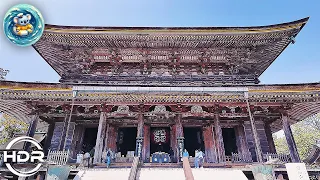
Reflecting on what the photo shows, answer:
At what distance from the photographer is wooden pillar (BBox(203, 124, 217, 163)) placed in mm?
11968

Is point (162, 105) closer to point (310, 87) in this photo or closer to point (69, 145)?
point (69, 145)

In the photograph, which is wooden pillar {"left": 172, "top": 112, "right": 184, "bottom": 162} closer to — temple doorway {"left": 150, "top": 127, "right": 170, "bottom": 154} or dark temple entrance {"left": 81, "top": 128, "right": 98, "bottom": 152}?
temple doorway {"left": 150, "top": 127, "right": 170, "bottom": 154}

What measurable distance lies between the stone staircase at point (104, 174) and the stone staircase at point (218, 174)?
290 cm

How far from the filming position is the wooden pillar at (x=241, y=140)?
12509mm

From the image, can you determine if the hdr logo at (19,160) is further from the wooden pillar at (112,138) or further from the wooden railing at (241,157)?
the wooden railing at (241,157)

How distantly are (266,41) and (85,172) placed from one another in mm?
12603

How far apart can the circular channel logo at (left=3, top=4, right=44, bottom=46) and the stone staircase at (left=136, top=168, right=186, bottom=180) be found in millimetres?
8644

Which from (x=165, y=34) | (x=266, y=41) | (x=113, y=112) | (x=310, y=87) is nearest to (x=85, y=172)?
(x=113, y=112)

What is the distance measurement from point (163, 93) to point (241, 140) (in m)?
6.16

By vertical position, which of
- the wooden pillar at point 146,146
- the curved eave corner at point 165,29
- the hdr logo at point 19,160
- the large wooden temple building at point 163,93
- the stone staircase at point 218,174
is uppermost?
the curved eave corner at point 165,29

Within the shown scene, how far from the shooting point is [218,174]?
28.5 feet

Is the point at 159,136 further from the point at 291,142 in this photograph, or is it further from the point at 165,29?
the point at 291,142

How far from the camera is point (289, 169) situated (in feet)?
28.1

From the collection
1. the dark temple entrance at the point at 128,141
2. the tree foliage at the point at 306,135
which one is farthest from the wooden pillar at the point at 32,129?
the tree foliage at the point at 306,135
